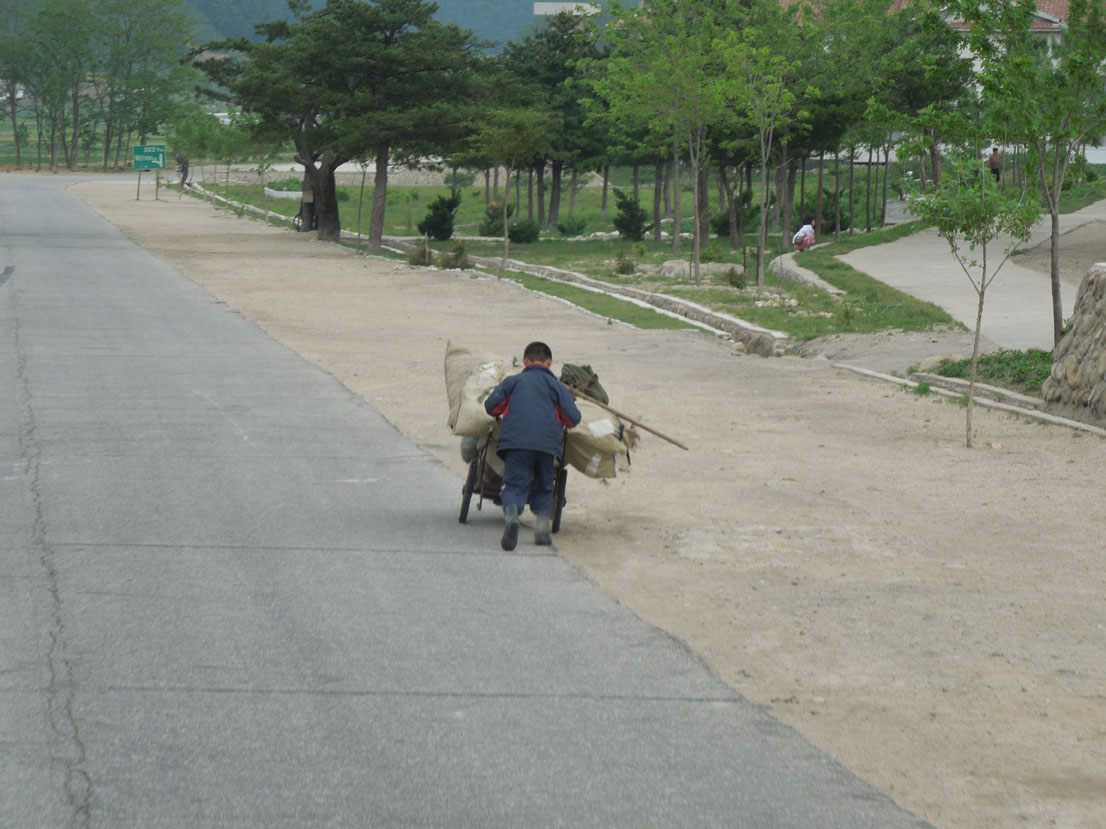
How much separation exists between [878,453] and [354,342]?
10.7 metres

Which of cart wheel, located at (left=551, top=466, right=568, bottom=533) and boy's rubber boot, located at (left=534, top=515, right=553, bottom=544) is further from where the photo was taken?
cart wheel, located at (left=551, top=466, right=568, bottom=533)

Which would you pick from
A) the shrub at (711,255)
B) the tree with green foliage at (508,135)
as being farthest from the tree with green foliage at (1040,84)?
the tree with green foliage at (508,135)

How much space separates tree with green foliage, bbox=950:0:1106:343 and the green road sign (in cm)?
6753

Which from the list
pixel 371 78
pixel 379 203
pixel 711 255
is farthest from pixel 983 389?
pixel 371 78

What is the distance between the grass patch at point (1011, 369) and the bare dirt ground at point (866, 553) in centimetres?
111

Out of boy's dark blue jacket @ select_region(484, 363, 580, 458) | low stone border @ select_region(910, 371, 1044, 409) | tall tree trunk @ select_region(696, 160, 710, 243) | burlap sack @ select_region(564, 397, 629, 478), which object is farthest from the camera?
tall tree trunk @ select_region(696, 160, 710, 243)

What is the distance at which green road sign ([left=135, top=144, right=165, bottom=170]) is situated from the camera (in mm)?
79438

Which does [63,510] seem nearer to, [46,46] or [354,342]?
[354,342]

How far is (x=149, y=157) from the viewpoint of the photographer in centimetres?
8038

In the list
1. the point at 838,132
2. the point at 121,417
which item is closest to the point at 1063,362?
the point at 121,417

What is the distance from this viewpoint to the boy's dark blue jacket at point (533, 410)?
9.73m

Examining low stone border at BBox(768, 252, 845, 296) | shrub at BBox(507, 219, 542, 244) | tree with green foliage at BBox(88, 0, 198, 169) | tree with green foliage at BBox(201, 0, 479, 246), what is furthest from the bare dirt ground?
tree with green foliage at BBox(88, 0, 198, 169)

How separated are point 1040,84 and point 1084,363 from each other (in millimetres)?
3945

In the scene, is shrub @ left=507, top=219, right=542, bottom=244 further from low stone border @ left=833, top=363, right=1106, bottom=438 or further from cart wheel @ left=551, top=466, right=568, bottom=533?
cart wheel @ left=551, top=466, right=568, bottom=533
